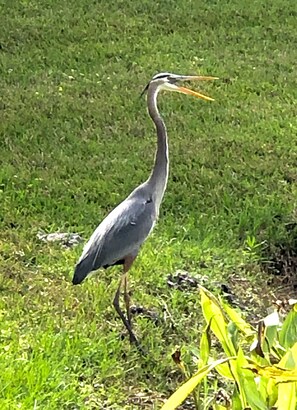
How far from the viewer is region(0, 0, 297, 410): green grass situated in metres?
4.19

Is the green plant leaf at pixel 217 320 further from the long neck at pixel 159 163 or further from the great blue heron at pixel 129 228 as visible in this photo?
the long neck at pixel 159 163

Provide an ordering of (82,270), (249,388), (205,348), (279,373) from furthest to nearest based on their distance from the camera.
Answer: (82,270) → (205,348) → (249,388) → (279,373)

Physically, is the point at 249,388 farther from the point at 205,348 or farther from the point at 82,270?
the point at 82,270

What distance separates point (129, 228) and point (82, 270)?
1.23ft

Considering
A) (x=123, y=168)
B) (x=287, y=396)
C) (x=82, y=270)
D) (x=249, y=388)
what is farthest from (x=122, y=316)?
(x=123, y=168)

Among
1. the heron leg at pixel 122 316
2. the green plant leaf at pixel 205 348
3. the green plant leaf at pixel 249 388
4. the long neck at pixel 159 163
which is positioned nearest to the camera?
the green plant leaf at pixel 249 388

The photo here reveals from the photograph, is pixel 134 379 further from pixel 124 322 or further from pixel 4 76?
pixel 4 76

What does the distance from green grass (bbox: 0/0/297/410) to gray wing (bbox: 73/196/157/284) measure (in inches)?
11.7

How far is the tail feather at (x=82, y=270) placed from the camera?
14.4 ft

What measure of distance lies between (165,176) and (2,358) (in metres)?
1.49

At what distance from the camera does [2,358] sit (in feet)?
12.6

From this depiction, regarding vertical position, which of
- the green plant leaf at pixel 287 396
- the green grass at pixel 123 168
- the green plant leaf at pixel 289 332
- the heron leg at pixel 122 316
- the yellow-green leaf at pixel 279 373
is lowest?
the green grass at pixel 123 168

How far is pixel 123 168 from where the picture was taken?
6691mm

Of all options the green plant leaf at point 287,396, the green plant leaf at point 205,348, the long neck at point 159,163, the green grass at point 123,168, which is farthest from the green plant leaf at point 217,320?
the long neck at point 159,163
